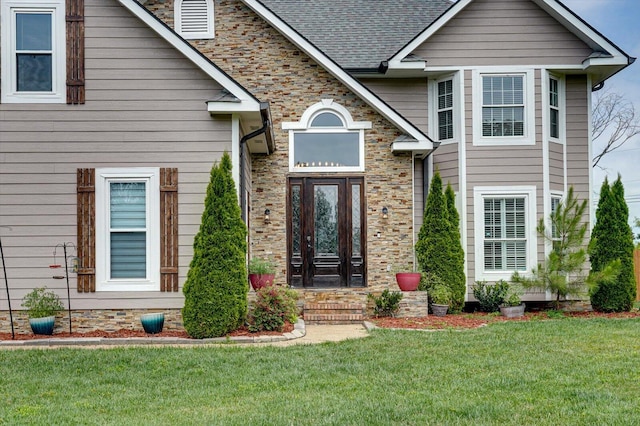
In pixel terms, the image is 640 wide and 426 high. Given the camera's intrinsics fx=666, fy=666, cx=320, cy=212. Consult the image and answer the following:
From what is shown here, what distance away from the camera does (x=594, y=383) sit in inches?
251

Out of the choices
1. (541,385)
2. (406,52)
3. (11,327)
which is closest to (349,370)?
(541,385)

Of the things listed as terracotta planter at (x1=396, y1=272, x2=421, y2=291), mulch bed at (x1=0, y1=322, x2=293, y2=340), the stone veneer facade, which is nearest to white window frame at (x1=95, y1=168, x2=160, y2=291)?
mulch bed at (x1=0, y1=322, x2=293, y2=340)

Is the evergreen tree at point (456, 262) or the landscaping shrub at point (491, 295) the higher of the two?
the evergreen tree at point (456, 262)

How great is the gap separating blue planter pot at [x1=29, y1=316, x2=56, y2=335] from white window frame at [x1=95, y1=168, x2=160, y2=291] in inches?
32.7

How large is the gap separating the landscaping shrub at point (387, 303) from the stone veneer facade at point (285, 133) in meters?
0.94

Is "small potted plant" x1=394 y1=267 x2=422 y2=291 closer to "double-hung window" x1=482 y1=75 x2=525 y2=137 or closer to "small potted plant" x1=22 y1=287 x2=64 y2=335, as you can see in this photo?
"double-hung window" x1=482 y1=75 x2=525 y2=137

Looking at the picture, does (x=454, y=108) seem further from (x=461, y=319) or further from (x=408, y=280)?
(x=461, y=319)

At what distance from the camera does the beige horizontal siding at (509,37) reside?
45.9 feet

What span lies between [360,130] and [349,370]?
7.59 metres

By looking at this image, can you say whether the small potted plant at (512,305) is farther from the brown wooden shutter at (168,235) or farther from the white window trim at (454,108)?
the brown wooden shutter at (168,235)

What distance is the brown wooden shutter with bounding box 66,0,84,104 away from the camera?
10.2 m

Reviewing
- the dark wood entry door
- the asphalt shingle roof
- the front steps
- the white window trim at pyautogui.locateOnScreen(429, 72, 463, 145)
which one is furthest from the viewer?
the asphalt shingle roof

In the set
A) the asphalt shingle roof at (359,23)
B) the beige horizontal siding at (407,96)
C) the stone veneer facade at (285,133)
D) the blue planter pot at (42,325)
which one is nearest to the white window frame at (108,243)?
the blue planter pot at (42,325)

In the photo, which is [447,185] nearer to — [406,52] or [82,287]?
[406,52]
